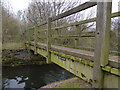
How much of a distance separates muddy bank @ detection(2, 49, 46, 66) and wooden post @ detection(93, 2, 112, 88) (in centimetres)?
890

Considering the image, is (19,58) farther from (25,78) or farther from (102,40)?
(102,40)

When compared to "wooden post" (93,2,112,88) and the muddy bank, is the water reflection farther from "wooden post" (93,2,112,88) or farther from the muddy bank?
"wooden post" (93,2,112,88)

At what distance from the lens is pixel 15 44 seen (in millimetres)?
11734

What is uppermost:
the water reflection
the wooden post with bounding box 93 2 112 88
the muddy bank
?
the wooden post with bounding box 93 2 112 88

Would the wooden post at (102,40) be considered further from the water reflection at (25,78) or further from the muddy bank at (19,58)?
the muddy bank at (19,58)

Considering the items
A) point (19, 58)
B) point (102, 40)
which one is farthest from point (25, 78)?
point (102, 40)

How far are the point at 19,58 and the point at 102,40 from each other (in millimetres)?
9638

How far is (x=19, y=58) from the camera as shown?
10.1 metres

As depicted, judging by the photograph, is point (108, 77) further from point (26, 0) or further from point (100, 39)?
point (26, 0)

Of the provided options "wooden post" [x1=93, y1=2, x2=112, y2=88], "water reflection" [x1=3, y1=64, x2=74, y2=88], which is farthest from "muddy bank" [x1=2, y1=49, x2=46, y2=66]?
"wooden post" [x1=93, y1=2, x2=112, y2=88]

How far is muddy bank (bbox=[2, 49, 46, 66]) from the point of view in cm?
963

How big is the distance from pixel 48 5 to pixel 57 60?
1146 cm

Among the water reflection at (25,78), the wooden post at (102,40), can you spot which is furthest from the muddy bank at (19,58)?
the wooden post at (102,40)

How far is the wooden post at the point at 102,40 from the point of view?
167 cm
